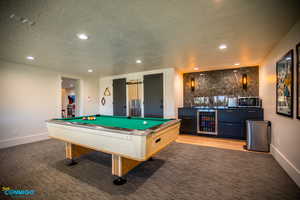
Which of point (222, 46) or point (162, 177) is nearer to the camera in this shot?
point (162, 177)

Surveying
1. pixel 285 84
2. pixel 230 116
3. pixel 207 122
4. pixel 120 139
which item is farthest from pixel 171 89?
pixel 120 139

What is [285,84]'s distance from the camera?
212 cm

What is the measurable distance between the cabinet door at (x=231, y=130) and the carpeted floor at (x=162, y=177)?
1.11 m

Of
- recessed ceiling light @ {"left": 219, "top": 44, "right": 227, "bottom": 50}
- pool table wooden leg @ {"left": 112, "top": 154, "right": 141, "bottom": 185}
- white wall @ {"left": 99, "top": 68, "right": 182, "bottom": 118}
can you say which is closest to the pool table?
pool table wooden leg @ {"left": 112, "top": 154, "right": 141, "bottom": 185}

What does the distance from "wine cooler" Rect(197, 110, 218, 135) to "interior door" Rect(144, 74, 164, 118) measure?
1319 mm

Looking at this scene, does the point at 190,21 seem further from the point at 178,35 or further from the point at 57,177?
the point at 57,177

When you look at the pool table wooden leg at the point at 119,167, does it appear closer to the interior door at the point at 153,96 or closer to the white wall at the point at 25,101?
the interior door at the point at 153,96

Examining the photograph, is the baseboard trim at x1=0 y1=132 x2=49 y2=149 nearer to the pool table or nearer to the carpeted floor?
the carpeted floor

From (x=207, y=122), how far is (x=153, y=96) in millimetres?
2084

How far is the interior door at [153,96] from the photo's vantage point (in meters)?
4.67

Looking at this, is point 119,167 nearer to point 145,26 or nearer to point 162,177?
point 162,177

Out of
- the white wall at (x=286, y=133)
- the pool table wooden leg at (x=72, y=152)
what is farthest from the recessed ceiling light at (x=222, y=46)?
the pool table wooden leg at (x=72, y=152)

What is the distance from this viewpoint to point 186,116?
4582 mm

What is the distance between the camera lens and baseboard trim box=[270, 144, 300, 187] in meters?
Result: 1.79
